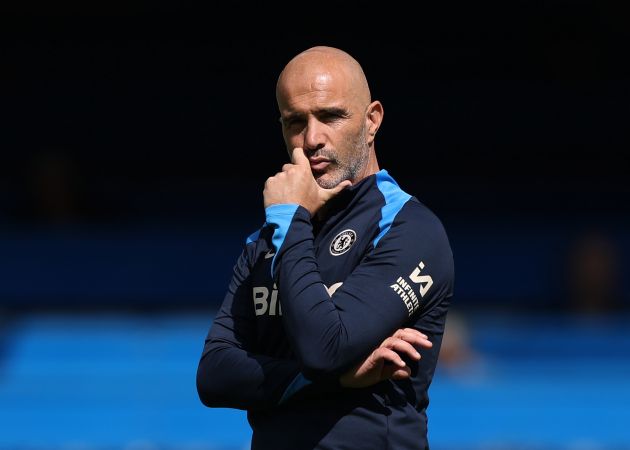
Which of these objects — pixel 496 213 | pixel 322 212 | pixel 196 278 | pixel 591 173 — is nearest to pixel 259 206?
pixel 196 278

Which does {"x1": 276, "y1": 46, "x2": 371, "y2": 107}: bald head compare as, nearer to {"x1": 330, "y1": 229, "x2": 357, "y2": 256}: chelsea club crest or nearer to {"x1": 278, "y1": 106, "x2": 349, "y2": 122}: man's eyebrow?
{"x1": 278, "y1": 106, "x2": 349, "y2": 122}: man's eyebrow

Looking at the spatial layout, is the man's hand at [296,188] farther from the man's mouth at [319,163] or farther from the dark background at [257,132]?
the dark background at [257,132]

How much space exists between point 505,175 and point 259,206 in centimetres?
245

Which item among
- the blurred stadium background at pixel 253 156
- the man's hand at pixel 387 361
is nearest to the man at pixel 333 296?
the man's hand at pixel 387 361

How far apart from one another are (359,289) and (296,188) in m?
0.26

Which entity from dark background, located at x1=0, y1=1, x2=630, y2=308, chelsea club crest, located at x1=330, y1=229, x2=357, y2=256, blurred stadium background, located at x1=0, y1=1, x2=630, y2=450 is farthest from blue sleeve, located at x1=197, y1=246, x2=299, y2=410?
dark background, located at x1=0, y1=1, x2=630, y2=308

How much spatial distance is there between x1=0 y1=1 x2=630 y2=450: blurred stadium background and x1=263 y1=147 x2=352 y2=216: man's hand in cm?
663

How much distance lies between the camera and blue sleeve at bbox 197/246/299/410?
236 centimetres

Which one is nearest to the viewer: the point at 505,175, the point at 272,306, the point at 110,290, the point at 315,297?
the point at 315,297

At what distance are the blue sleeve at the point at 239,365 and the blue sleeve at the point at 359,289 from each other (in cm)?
17

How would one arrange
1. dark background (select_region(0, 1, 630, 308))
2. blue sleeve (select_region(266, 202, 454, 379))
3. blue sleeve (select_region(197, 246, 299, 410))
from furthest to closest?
dark background (select_region(0, 1, 630, 308)) < blue sleeve (select_region(197, 246, 299, 410)) < blue sleeve (select_region(266, 202, 454, 379))

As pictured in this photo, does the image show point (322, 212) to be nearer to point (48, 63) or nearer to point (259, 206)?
point (259, 206)

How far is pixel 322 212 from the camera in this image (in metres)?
2.50

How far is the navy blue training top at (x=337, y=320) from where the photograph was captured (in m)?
2.22
